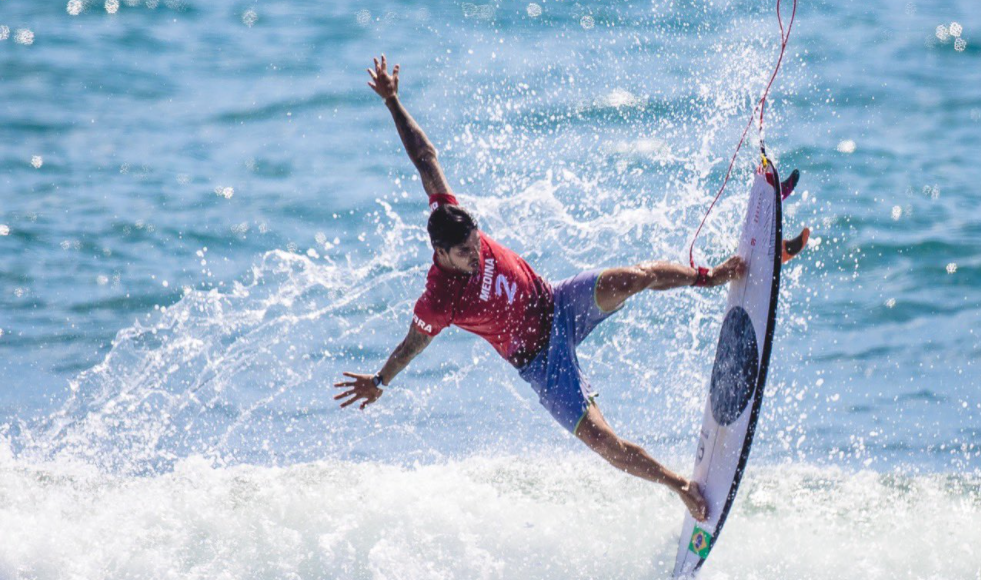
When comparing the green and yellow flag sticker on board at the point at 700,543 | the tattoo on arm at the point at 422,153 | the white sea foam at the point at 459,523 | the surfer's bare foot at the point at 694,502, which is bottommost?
the white sea foam at the point at 459,523

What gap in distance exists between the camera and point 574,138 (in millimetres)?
12242

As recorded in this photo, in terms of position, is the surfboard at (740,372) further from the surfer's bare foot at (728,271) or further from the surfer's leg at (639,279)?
the surfer's leg at (639,279)

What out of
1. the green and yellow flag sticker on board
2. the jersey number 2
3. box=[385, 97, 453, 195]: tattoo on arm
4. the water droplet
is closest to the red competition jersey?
the jersey number 2

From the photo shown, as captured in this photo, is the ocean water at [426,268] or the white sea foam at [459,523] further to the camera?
the ocean water at [426,268]

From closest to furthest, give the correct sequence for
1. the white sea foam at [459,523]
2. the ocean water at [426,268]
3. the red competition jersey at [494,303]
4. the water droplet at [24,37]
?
the red competition jersey at [494,303], the white sea foam at [459,523], the ocean water at [426,268], the water droplet at [24,37]

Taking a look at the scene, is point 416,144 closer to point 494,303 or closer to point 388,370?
point 494,303

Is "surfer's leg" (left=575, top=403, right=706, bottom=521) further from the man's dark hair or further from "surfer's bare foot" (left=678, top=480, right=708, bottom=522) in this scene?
the man's dark hair

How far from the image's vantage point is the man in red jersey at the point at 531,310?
18.5ft

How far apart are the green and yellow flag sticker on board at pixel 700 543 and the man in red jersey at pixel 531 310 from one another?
13 centimetres

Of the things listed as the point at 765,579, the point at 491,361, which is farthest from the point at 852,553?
the point at 491,361

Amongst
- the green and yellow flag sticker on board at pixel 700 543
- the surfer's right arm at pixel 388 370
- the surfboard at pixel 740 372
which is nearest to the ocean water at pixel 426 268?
the green and yellow flag sticker on board at pixel 700 543

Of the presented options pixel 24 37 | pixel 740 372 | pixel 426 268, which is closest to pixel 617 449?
pixel 740 372

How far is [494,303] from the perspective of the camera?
5691 millimetres

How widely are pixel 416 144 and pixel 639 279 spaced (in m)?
1.40
